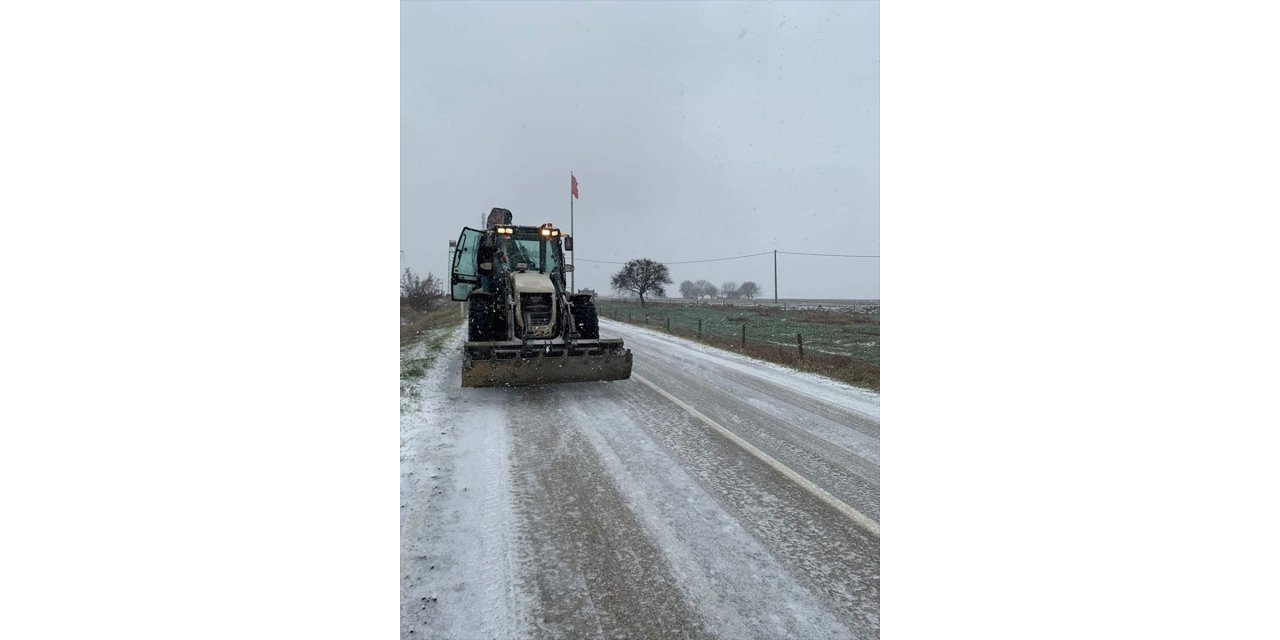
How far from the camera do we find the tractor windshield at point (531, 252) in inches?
305

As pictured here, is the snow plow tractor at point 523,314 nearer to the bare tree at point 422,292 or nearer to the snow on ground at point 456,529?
the snow on ground at point 456,529

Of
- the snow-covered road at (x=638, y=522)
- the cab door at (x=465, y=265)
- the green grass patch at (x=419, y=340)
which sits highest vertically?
the cab door at (x=465, y=265)

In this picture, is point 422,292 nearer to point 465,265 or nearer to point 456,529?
point 465,265

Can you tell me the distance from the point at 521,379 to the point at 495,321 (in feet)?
4.15

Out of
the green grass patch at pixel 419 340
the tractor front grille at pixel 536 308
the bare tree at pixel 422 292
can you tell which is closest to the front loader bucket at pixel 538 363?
the tractor front grille at pixel 536 308

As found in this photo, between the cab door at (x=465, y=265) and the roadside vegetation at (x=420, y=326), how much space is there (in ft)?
2.68

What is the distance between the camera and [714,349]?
13719 mm

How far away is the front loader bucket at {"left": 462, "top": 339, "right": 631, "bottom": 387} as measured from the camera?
646 cm

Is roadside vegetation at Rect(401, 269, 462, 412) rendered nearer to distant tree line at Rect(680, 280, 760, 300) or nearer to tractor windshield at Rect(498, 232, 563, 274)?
tractor windshield at Rect(498, 232, 563, 274)

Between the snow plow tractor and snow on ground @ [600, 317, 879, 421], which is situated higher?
the snow plow tractor

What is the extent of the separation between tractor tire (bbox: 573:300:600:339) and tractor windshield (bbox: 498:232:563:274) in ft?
2.42

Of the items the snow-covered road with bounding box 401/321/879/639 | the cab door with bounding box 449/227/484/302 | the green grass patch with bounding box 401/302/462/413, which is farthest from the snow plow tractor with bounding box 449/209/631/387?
the green grass patch with bounding box 401/302/462/413

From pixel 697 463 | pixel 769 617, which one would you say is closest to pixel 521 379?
pixel 697 463
